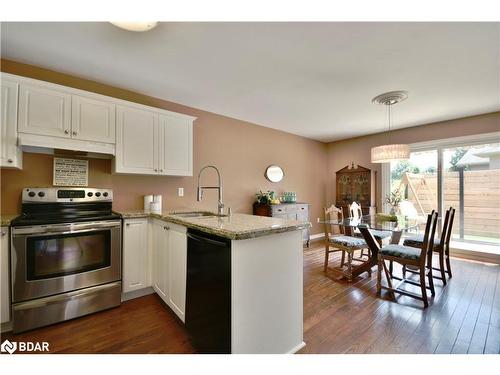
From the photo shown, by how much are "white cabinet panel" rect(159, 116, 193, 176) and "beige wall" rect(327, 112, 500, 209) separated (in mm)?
3956

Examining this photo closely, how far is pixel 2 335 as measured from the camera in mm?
1811

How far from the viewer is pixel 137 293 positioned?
2492 millimetres

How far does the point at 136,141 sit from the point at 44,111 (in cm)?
81

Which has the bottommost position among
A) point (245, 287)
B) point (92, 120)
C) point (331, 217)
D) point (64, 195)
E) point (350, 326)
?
point (350, 326)

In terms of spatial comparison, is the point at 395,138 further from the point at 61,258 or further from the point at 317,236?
the point at 61,258

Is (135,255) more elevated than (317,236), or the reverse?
(135,255)

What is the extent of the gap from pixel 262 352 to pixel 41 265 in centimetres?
198

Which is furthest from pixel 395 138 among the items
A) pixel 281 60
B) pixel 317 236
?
pixel 281 60

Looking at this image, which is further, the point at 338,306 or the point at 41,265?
the point at 338,306
